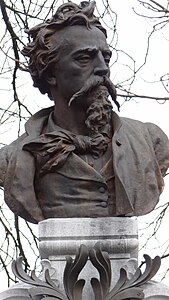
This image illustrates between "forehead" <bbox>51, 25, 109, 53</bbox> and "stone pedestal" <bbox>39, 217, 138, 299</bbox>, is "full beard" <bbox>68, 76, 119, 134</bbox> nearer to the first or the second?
"forehead" <bbox>51, 25, 109, 53</bbox>

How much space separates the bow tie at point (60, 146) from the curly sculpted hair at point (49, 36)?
28cm

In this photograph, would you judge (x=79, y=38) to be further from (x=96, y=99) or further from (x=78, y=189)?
(x=78, y=189)

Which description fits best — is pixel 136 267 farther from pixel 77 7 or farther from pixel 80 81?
pixel 77 7

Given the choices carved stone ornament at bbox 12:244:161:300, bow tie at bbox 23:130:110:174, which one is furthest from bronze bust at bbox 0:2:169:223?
carved stone ornament at bbox 12:244:161:300

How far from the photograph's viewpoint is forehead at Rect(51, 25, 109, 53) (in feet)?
18.2

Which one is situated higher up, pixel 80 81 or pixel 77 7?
pixel 77 7

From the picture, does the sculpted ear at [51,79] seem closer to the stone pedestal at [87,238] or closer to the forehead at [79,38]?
the forehead at [79,38]

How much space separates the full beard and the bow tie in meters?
0.06

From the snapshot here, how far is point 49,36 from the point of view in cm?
566

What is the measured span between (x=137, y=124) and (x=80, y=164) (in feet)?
1.40

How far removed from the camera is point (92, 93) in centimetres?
552

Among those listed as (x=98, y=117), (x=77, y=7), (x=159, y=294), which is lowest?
(x=159, y=294)

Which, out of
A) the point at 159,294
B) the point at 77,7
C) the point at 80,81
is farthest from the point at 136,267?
the point at 77,7

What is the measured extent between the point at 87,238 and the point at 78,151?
0.41m
